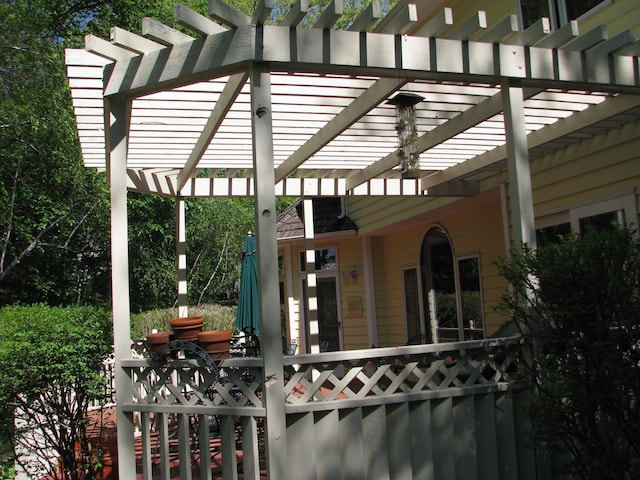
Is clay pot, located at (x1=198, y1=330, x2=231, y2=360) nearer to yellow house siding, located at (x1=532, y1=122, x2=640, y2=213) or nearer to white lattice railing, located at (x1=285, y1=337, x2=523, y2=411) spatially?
white lattice railing, located at (x1=285, y1=337, x2=523, y2=411)

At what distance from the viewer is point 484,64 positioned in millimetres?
4078

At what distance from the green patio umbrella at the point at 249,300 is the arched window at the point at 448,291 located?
3405mm

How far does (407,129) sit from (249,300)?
344 cm

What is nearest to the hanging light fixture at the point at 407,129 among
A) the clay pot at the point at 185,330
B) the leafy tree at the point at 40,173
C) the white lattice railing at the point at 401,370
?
the white lattice railing at the point at 401,370

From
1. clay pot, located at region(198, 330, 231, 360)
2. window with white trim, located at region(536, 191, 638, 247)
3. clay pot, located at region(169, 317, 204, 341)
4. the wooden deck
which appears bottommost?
the wooden deck

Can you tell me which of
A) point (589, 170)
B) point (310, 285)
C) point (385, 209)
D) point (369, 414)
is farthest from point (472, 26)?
point (385, 209)

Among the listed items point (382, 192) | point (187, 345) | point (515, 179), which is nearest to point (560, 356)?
point (515, 179)

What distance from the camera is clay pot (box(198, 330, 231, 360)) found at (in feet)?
12.4

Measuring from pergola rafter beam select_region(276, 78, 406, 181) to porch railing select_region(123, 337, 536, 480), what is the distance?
1.98 m

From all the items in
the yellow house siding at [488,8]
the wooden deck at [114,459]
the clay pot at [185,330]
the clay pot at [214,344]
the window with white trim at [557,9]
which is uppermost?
the yellow house siding at [488,8]

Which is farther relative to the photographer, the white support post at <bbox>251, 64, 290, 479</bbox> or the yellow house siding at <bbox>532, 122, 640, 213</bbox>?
the yellow house siding at <bbox>532, 122, 640, 213</bbox>

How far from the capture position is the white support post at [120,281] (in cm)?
390

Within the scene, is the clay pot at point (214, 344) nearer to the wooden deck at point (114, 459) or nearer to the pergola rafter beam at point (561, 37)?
the wooden deck at point (114, 459)

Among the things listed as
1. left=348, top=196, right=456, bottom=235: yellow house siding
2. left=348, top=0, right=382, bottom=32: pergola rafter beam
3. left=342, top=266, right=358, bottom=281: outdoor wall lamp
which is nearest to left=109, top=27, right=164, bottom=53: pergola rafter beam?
left=348, top=0, right=382, bottom=32: pergola rafter beam
